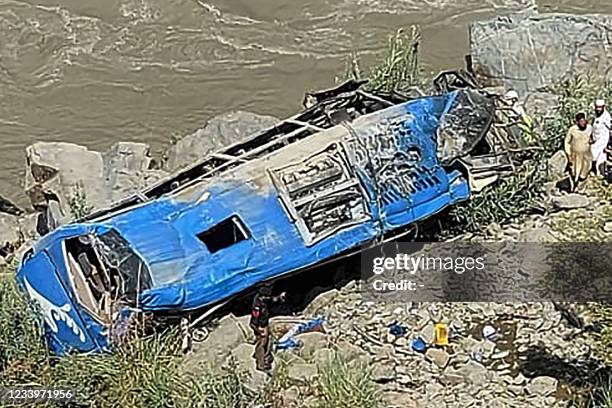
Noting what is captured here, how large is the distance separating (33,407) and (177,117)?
823cm

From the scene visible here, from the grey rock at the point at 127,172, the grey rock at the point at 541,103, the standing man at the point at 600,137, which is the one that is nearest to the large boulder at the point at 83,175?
the grey rock at the point at 127,172

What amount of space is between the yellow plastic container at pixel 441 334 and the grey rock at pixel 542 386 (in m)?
0.92

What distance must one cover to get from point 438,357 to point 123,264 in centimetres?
A: 256

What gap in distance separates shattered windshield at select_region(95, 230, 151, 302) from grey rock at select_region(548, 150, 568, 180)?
4521mm

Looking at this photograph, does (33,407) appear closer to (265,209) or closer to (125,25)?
(265,209)

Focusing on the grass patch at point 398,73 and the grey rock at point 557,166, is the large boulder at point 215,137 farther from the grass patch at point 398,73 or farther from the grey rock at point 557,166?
the grey rock at point 557,166

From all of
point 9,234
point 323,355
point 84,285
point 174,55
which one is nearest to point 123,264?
point 84,285

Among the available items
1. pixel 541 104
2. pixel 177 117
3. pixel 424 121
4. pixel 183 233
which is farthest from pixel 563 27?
pixel 183 233

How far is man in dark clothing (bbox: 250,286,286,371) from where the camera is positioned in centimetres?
1088

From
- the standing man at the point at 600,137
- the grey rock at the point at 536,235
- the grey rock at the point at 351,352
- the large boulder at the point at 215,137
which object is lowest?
the grey rock at the point at 351,352

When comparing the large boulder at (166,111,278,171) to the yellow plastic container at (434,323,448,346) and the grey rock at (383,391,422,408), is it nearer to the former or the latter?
the yellow plastic container at (434,323,448,346)

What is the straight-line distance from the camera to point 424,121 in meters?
13.1

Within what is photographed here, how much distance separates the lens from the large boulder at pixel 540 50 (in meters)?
15.9

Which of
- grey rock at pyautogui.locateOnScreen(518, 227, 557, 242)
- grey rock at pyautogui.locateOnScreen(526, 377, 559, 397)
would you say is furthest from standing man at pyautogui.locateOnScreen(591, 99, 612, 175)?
grey rock at pyautogui.locateOnScreen(526, 377, 559, 397)
